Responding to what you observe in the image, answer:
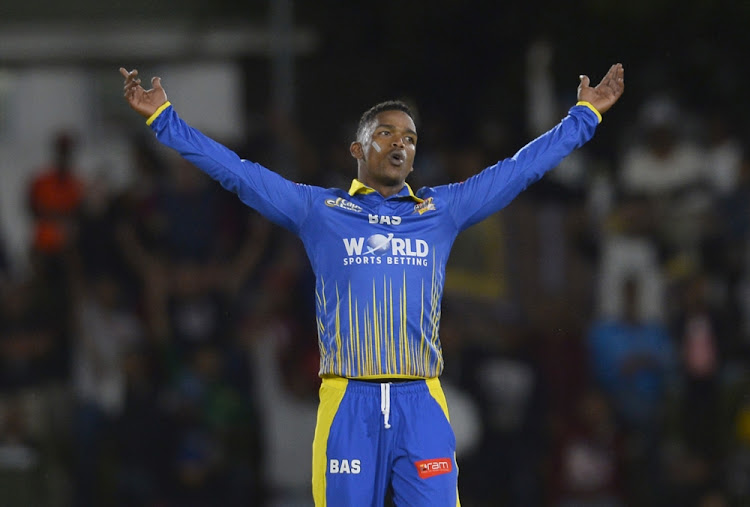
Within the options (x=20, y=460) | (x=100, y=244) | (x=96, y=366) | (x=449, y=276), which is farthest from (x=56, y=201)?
(x=449, y=276)

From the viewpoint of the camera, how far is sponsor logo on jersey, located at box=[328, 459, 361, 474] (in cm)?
514

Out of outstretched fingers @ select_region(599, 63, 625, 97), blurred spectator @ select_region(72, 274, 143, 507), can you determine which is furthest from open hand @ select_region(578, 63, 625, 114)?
blurred spectator @ select_region(72, 274, 143, 507)

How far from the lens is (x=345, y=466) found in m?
5.15

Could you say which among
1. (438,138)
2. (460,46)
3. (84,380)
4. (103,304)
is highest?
(460,46)

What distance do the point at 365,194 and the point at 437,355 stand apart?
0.79 m

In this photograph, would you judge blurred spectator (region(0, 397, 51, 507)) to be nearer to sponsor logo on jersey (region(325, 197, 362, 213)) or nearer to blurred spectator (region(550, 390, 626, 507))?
blurred spectator (region(550, 390, 626, 507))

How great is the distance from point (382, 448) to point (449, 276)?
18.8 feet

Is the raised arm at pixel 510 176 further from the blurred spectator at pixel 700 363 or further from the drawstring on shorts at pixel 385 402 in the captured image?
the blurred spectator at pixel 700 363

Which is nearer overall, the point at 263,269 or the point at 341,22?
the point at 263,269

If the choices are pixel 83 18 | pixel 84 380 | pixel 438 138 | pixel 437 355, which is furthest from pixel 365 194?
pixel 83 18

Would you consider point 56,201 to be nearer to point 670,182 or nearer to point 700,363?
point 670,182

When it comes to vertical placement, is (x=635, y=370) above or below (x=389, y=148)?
below

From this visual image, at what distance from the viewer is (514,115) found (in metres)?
11.8

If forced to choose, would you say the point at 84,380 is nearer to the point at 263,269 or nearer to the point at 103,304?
the point at 103,304
